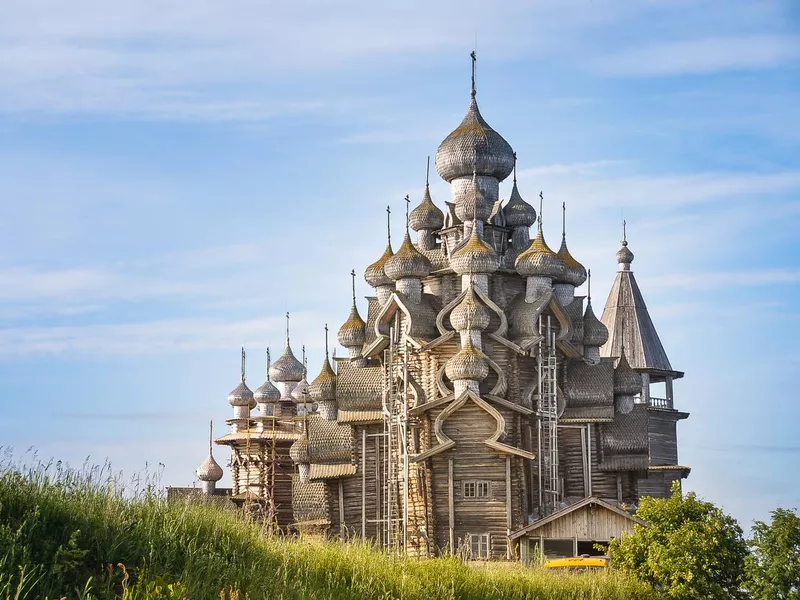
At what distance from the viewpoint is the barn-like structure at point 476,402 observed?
31344mm

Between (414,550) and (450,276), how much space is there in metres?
8.42

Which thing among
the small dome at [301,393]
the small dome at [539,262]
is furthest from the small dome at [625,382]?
the small dome at [301,393]

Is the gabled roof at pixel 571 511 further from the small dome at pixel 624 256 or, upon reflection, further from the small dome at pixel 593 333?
the small dome at pixel 624 256

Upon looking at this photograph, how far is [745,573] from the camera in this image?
23484mm

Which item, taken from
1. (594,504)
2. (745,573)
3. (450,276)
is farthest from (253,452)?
(745,573)

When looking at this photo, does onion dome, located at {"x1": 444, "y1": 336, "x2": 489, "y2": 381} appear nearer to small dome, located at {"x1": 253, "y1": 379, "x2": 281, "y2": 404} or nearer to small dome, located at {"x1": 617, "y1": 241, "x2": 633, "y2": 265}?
small dome, located at {"x1": 617, "y1": 241, "x2": 633, "y2": 265}

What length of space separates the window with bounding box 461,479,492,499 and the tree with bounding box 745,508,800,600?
366 inches

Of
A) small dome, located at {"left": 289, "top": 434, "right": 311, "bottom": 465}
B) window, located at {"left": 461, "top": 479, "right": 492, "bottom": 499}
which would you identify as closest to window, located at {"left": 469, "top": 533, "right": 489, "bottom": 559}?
window, located at {"left": 461, "top": 479, "right": 492, "bottom": 499}

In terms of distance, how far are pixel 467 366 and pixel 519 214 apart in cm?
764

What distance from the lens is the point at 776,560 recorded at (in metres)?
22.7

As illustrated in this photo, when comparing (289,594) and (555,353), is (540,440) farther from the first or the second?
(289,594)

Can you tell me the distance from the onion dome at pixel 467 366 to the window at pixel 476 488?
288 centimetres

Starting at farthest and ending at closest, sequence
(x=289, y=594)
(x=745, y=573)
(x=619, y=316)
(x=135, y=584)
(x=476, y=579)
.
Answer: (x=619, y=316) < (x=745, y=573) < (x=476, y=579) < (x=289, y=594) < (x=135, y=584)

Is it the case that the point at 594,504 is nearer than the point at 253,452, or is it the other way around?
the point at 594,504
